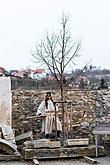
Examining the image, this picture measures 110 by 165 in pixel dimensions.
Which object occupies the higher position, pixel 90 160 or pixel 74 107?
pixel 74 107

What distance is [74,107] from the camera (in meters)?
15.5

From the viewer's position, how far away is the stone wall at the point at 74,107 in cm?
1468

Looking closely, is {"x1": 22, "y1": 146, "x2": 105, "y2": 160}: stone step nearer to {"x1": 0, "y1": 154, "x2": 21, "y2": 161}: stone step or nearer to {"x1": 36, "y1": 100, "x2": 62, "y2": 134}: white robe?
{"x1": 0, "y1": 154, "x2": 21, "y2": 161}: stone step

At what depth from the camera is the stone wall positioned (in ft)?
48.2

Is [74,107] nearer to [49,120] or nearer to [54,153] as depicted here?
[49,120]

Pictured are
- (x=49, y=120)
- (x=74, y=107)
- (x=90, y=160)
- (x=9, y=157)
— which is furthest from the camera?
(x=74, y=107)

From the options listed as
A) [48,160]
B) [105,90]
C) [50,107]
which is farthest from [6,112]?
[105,90]

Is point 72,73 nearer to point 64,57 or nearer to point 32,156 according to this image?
point 64,57

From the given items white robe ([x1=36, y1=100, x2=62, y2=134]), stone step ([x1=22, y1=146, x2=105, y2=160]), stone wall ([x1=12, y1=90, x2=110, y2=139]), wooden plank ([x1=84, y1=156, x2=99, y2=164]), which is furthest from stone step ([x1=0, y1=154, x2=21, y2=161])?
stone wall ([x1=12, y1=90, x2=110, y2=139])

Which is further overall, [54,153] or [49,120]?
[49,120]

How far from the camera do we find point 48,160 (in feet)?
36.2

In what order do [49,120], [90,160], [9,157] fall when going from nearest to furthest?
[90,160]
[9,157]
[49,120]

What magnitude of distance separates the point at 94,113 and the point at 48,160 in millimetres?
4725

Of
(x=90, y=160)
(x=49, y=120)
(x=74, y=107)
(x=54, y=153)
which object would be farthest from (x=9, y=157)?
(x=74, y=107)
